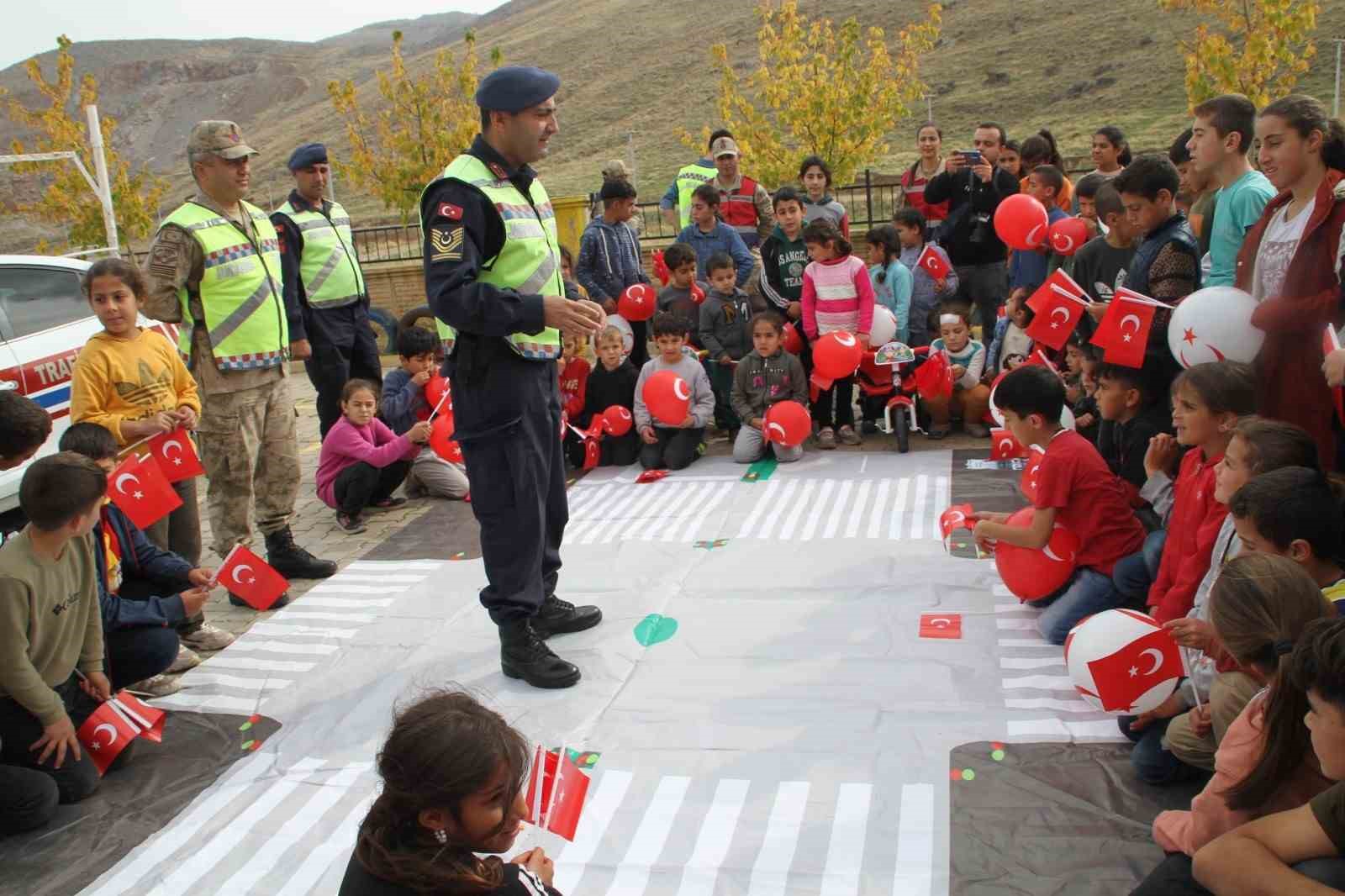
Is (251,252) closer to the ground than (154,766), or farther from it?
farther from it

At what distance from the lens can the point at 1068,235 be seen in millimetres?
5703

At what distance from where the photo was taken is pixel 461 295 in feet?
10.8

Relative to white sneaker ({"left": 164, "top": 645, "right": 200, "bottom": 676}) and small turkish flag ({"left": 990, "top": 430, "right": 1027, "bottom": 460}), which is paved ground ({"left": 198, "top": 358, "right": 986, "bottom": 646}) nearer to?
white sneaker ({"left": 164, "top": 645, "right": 200, "bottom": 676})

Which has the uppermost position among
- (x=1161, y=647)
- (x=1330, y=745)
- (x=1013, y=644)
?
(x=1330, y=745)

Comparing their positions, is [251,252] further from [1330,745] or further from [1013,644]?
[1330,745]

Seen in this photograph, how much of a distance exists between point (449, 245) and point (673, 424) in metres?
3.02

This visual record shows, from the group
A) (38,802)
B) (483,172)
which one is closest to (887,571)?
(483,172)

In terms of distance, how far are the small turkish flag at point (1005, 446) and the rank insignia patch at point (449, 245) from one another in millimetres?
3083

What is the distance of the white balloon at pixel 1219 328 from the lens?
11.6 ft

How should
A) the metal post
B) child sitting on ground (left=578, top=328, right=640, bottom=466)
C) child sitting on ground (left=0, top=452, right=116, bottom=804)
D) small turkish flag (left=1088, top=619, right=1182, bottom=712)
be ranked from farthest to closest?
the metal post < child sitting on ground (left=578, top=328, right=640, bottom=466) < child sitting on ground (left=0, top=452, right=116, bottom=804) < small turkish flag (left=1088, top=619, right=1182, bottom=712)

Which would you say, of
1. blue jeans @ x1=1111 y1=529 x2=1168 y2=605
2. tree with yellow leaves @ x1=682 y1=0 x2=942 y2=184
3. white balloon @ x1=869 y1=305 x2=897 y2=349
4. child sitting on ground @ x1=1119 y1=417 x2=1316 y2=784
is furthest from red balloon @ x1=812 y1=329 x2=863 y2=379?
tree with yellow leaves @ x1=682 y1=0 x2=942 y2=184

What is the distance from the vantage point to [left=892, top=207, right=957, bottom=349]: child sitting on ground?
270 inches

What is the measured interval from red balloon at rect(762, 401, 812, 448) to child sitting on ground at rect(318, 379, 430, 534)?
6.06 ft

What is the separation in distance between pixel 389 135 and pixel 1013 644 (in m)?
18.8
